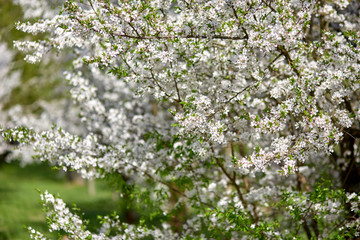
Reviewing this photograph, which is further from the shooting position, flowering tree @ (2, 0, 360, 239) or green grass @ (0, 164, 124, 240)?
green grass @ (0, 164, 124, 240)

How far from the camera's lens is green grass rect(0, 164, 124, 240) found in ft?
33.8

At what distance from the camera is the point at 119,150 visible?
18.9ft

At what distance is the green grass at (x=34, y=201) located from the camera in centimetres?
1030

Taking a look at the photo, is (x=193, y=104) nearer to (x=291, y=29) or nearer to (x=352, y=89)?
(x=291, y=29)

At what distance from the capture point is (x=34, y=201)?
52.3ft

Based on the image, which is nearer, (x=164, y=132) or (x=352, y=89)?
(x=352, y=89)

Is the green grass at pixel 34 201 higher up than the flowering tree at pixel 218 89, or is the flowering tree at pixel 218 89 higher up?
the green grass at pixel 34 201

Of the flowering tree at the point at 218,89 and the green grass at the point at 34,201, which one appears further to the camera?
the green grass at the point at 34,201

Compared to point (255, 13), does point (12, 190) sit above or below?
above

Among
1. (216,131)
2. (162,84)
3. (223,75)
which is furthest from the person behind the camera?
(223,75)

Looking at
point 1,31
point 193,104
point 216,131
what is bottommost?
point 216,131

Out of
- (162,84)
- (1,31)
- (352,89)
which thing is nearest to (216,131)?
(162,84)

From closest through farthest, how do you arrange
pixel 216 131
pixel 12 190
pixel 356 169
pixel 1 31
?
pixel 216 131, pixel 356 169, pixel 1 31, pixel 12 190

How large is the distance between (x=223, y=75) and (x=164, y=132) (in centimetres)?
152
